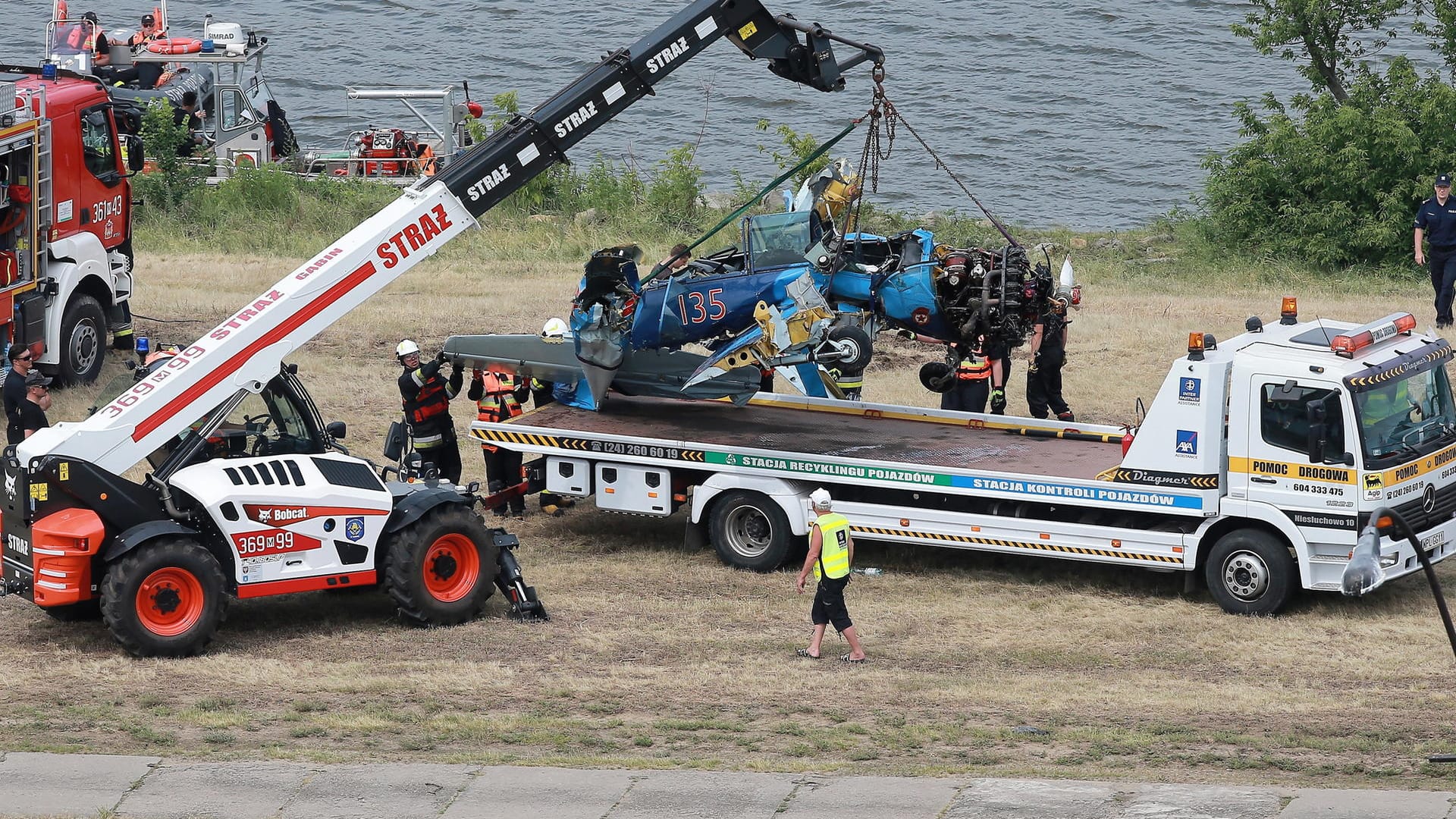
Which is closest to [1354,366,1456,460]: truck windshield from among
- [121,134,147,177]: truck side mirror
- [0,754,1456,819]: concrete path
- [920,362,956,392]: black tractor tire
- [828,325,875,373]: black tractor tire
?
[828,325,875,373]: black tractor tire

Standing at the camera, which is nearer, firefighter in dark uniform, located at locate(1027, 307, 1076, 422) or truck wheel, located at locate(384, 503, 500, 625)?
truck wheel, located at locate(384, 503, 500, 625)

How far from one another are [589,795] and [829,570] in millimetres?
3354

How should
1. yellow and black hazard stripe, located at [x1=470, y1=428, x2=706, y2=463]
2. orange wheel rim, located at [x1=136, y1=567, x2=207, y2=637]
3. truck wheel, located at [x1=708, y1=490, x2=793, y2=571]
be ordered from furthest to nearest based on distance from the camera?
yellow and black hazard stripe, located at [x1=470, y1=428, x2=706, y2=463] < truck wheel, located at [x1=708, y1=490, x2=793, y2=571] < orange wheel rim, located at [x1=136, y1=567, x2=207, y2=637]

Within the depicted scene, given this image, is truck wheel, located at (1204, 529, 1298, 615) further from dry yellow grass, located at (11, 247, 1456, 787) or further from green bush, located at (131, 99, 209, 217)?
green bush, located at (131, 99, 209, 217)

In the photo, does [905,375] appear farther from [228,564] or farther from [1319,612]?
[228,564]

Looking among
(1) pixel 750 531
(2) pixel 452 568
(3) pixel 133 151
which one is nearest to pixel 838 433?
(1) pixel 750 531

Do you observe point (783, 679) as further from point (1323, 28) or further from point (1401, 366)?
point (1323, 28)

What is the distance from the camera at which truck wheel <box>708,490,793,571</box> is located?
15086 mm

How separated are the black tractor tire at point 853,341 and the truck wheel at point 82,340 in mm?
8949

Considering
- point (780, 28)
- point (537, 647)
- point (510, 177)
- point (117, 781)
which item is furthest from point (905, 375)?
point (117, 781)

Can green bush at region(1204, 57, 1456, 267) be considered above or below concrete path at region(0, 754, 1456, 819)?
above

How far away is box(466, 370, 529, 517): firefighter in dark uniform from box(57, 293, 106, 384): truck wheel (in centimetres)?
568

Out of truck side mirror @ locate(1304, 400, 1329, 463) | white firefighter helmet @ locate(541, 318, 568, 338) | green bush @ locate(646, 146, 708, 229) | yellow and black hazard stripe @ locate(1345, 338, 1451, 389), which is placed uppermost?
green bush @ locate(646, 146, 708, 229)

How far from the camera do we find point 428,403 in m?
16.3
